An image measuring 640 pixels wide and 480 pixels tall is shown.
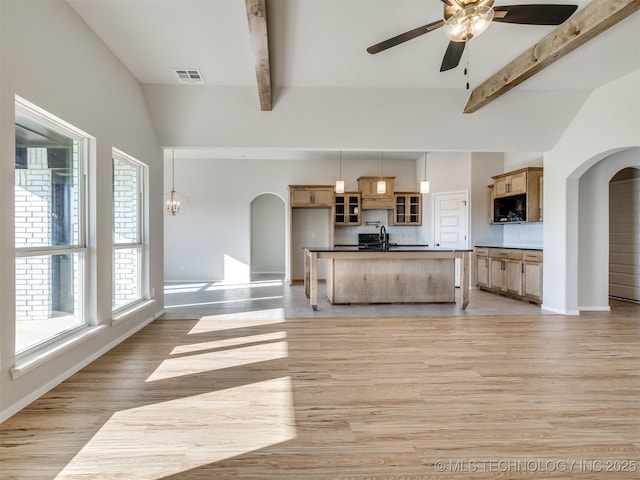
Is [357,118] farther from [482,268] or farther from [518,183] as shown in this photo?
[482,268]

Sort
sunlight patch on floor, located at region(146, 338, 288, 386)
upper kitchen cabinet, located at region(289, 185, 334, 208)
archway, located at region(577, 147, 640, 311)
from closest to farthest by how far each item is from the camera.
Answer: sunlight patch on floor, located at region(146, 338, 288, 386), archway, located at region(577, 147, 640, 311), upper kitchen cabinet, located at region(289, 185, 334, 208)

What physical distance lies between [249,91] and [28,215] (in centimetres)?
292

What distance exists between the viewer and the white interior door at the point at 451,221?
757cm

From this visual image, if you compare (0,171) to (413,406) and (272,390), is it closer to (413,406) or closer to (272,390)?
(272,390)

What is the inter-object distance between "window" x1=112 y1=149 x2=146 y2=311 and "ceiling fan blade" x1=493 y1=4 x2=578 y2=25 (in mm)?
3703

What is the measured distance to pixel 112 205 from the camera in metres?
3.69

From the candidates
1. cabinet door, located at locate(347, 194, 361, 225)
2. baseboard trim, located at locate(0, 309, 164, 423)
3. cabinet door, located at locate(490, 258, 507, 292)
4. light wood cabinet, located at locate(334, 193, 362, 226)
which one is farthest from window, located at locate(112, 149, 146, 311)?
cabinet door, located at locate(490, 258, 507, 292)

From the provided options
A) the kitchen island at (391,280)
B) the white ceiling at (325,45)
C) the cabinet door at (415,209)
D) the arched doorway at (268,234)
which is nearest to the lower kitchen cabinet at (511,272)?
the kitchen island at (391,280)

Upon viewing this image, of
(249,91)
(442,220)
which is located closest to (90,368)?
(249,91)

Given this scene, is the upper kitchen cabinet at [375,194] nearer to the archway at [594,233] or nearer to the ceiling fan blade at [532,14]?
the archway at [594,233]

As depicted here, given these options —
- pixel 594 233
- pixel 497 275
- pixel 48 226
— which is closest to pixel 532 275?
pixel 497 275

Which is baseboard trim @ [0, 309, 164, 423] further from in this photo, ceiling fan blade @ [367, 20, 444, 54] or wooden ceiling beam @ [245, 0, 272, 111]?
ceiling fan blade @ [367, 20, 444, 54]

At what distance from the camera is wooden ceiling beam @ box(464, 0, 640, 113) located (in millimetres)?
2785

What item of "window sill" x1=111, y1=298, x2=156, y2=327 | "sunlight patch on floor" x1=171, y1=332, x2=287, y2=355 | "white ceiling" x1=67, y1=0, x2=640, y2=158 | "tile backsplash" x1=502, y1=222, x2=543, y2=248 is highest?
"white ceiling" x1=67, y1=0, x2=640, y2=158
